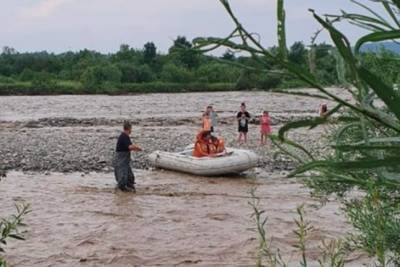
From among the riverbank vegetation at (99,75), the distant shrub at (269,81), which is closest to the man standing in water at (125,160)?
the distant shrub at (269,81)

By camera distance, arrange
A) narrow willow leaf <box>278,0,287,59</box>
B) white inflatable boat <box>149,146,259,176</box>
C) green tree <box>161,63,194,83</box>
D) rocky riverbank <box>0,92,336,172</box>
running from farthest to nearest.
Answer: green tree <box>161,63,194,83</box> < rocky riverbank <box>0,92,336,172</box> < white inflatable boat <box>149,146,259,176</box> < narrow willow leaf <box>278,0,287,59</box>

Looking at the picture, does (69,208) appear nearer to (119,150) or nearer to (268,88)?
(119,150)

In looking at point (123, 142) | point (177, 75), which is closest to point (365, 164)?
point (123, 142)

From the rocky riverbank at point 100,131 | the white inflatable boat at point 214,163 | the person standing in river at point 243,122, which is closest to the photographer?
the white inflatable boat at point 214,163

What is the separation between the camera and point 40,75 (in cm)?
8019

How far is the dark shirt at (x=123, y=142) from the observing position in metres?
16.6

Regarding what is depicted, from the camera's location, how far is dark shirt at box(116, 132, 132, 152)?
1662 centimetres

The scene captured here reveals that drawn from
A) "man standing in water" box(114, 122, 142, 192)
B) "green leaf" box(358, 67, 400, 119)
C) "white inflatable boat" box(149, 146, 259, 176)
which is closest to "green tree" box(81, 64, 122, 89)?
"white inflatable boat" box(149, 146, 259, 176)

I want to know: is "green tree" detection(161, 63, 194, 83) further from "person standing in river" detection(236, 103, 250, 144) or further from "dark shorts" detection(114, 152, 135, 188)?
"dark shorts" detection(114, 152, 135, 188)

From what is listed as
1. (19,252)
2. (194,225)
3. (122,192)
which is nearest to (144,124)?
(122,192)

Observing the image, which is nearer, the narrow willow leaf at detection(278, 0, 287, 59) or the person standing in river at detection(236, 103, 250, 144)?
the narrow willow leaf at detection(278, 0, 287, 59)

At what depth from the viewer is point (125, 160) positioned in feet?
56.6

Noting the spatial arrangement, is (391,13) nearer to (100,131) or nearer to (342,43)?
(342,43)

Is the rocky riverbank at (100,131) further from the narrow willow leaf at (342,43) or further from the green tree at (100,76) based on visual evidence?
the green tree at (100,76)
